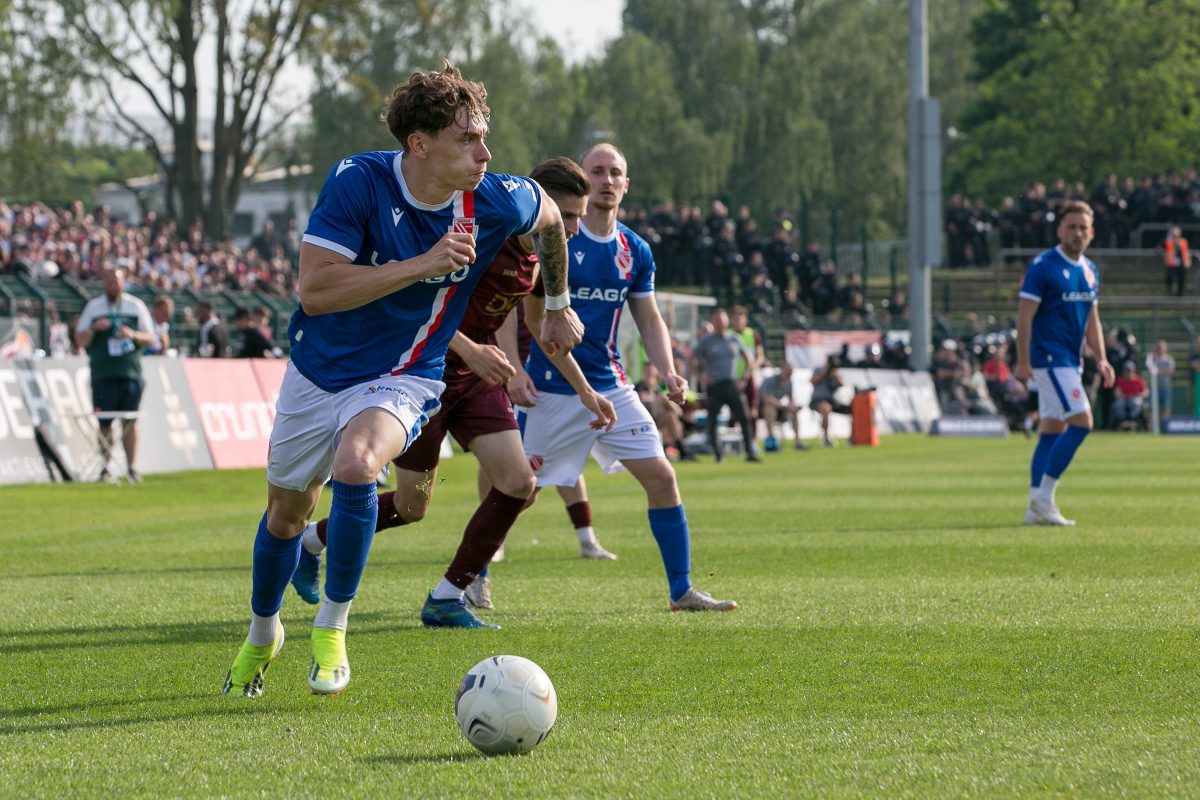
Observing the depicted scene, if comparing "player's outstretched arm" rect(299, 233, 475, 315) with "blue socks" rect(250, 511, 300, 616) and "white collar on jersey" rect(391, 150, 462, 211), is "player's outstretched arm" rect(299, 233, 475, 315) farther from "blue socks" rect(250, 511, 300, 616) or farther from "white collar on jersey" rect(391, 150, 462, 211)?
"blue socks" rect(250, 511, 300, 616)

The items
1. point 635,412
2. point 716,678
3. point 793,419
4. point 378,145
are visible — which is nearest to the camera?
point 716,678

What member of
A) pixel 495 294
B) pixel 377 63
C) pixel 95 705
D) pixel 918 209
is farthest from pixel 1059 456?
pixel 377 63

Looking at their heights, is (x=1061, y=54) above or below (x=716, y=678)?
above

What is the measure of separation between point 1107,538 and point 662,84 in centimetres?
5310

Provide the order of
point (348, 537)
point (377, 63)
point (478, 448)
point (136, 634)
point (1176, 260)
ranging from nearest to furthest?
point (348, 537), point (136, 634), point (478, 448), point (1176, 260), point (377, 63)

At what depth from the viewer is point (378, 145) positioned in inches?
2244

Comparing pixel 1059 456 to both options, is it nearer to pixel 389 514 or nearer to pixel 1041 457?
pixel 1041 457

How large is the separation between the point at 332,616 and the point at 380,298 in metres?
1.05

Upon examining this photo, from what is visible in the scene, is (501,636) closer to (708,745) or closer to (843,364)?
(708,745)

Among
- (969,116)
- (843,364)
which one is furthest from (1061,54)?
(843,364)

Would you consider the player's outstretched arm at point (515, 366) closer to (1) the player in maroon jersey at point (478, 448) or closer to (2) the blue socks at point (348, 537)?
(1) the player in maroon jersey at point (478, 448)

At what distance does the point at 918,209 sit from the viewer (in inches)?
1492

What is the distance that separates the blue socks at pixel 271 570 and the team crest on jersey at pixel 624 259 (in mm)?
2963

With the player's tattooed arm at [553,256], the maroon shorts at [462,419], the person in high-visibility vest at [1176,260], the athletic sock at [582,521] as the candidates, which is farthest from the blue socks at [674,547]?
the person in high-visibility vest at [1176,260]
